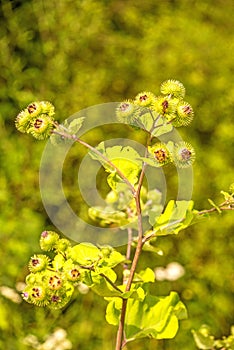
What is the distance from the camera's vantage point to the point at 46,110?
90 centimetres

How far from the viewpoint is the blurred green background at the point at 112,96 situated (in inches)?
73.9

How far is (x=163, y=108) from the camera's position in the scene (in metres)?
0.86

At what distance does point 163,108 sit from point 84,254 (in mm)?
Answer: 241

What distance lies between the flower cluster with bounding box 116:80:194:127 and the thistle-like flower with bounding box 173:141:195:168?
4 centimetres

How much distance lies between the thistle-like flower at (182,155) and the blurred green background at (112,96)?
0.94m

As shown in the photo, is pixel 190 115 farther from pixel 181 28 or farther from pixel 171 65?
pixel 181 28

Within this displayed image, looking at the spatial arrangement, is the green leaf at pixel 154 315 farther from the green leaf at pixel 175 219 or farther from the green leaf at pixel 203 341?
the green leaf at pixel 203 341

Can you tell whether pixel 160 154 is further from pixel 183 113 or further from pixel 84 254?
pixel 84 254

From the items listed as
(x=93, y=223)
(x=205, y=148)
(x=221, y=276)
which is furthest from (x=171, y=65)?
(x=221, y=276)

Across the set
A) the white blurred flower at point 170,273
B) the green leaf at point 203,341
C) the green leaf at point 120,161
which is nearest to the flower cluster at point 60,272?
the green leaf at point 120,161

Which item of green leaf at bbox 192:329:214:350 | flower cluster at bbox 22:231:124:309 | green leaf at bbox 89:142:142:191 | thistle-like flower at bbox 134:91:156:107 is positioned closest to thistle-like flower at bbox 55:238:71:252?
flower cluster at bbox 22:231:124:309

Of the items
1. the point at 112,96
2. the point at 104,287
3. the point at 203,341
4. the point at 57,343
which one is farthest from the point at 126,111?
the point at 112,96

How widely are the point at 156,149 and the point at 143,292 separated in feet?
0.86

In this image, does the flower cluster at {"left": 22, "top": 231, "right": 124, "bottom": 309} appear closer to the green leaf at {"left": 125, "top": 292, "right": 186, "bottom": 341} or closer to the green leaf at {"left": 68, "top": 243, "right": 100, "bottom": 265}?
the green leaf at {"left": 68, "top": 243, "right": 100, "bottom": 265}
